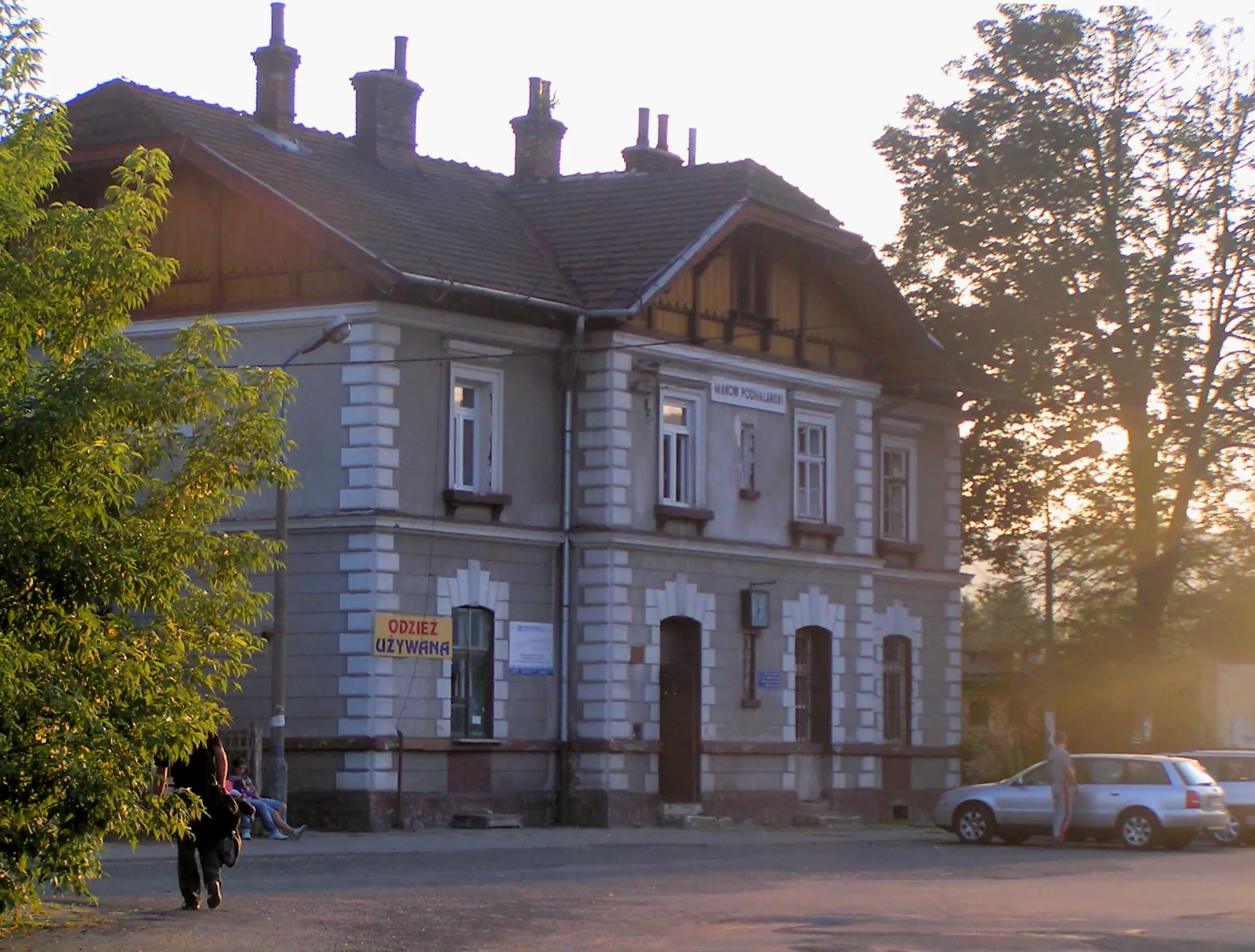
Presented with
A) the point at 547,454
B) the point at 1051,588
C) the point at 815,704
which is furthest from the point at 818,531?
the point at 1051,588

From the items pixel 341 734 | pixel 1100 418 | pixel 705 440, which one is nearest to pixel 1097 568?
pixel 1100 418

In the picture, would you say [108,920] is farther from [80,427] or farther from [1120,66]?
[1120,66]

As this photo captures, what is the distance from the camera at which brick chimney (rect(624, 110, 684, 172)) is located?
40688 millimetres

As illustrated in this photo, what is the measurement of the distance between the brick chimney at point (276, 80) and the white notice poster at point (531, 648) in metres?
9.41

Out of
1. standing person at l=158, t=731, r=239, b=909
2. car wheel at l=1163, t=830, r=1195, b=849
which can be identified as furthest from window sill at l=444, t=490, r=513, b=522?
standing person at l=158, t=731, r=239, b=909

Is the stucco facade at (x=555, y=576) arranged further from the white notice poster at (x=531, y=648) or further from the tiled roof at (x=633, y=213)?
the tiled roof at (x=633, y=213)

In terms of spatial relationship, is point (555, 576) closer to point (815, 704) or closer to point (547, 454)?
point (547, 454)

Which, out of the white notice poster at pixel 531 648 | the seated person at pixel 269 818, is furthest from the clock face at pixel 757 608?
the seated person at pixel 269 818

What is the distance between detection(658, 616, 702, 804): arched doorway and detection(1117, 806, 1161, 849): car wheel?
263 inches

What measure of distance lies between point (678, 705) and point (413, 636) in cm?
535

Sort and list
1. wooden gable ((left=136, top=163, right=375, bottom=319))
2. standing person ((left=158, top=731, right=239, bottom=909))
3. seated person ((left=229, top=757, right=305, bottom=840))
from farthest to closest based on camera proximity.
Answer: wooden gable ((left=136, top=163, right=375, bottom=319)) → seated person ((left=229, top=757, right=305, bottom=840)) → standing person ((left=158, top=731, right=239, bottom=909))

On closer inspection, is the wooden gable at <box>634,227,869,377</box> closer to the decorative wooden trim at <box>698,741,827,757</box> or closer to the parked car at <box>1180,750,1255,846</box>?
the decorative wooden trim at <box>698,741,827,757</box>

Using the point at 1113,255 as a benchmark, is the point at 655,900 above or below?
below

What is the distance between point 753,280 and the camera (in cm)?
3422
